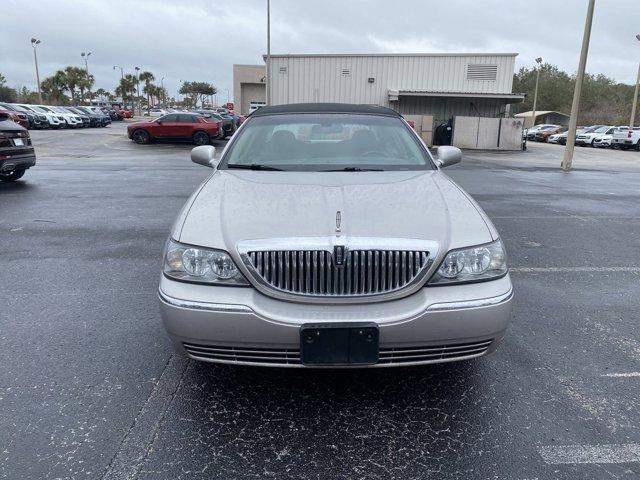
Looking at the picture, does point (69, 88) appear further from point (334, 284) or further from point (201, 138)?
point (334, 284)

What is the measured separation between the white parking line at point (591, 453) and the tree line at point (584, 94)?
62.4 m

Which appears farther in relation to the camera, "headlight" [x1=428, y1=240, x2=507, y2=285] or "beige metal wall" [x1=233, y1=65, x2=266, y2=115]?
"beige metal wall" [x1=233, y1=65, x2=266, y2=115]

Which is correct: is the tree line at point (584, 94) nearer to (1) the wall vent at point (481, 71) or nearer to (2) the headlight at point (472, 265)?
(1) the wall vent at point (481, 71)

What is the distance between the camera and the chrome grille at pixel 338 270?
2539 millimetres

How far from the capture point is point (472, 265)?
8.82 ft

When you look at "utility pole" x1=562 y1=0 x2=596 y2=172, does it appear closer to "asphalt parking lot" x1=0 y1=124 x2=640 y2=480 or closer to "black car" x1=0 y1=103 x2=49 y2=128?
"asphalt parking lot" x1=0 y1=124 x2=640 y2=480

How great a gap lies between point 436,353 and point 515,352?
44.2 inches

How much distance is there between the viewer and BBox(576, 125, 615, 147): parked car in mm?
35366

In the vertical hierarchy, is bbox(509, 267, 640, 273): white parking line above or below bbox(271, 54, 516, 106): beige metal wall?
below

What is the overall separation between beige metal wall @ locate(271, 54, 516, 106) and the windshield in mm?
25255

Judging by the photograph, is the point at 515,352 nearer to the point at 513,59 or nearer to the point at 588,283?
the point at 588,283

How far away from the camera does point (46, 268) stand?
521cm

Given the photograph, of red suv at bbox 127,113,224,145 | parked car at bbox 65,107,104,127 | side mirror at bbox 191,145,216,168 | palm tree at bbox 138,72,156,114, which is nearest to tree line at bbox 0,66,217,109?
palm tree at bbox 138,72,156,114

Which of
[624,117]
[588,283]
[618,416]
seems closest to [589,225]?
[588,283]
